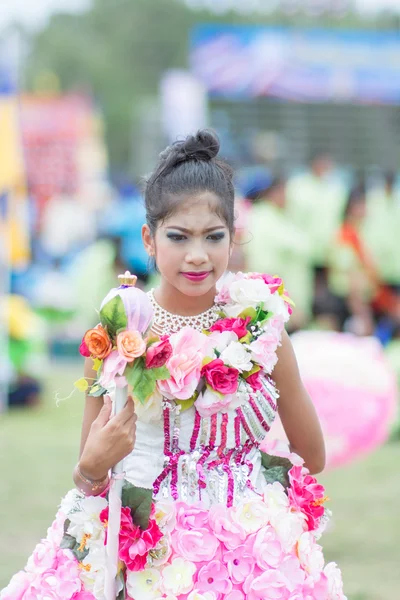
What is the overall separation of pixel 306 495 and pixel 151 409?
1.49 ft

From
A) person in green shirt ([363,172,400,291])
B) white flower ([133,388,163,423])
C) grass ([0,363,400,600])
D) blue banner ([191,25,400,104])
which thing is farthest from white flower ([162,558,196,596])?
blue banner ([191,25,400,104])

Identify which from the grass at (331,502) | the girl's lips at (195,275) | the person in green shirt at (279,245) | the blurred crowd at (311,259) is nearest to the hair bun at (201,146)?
the girl's lips at (195,275)

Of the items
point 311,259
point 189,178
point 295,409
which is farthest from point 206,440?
point 311,259

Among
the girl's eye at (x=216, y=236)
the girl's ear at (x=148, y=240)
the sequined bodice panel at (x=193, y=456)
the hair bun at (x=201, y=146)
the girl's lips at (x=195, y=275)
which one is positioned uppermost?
the hair bun at (x=201, y=146)

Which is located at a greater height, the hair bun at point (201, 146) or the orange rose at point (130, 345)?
the hair bun at point (201, 146)

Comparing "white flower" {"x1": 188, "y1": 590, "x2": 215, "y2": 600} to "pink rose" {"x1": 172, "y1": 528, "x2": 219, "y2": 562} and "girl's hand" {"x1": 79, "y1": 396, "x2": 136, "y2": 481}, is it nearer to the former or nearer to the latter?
"pink rose" {"x1": 172, "y1": 528, "x2": 219, "y2": 562}

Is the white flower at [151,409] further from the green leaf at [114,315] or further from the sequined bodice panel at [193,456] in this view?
the green leaf at [114,315]

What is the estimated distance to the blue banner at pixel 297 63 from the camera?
25.4 metres

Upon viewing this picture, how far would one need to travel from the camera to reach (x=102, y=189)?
22141 millimetres

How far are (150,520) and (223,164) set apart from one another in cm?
88

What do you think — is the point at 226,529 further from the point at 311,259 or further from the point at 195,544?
the point at 311,259

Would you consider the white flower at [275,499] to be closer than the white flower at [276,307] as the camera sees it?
Yes

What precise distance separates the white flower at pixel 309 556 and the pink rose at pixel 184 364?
17.2 inches

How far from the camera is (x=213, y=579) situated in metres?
2.49
